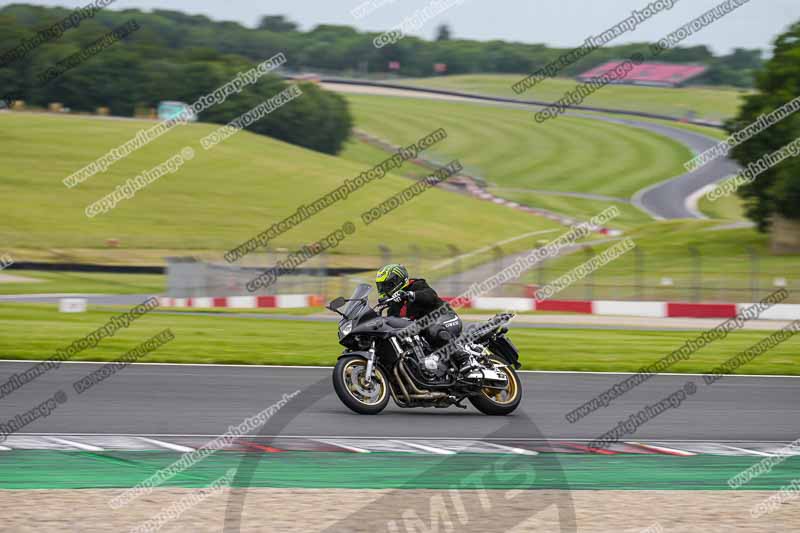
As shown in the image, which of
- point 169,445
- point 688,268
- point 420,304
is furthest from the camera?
point 688,268

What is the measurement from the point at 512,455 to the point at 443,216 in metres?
52.9

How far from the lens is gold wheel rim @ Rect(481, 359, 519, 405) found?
11.9 m

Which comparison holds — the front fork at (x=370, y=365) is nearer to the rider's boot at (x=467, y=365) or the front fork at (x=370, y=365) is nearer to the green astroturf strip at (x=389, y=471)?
the rider's boot at (x=467, y=365)

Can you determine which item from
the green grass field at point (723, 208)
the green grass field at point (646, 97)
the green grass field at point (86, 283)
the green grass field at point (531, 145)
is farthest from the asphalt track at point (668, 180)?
the green grass field at point (86, 283)

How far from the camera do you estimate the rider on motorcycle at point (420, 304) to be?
11.6 meters

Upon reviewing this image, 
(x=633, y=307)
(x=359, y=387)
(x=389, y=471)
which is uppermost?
(x=359, y=387)

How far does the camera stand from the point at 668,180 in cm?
8612

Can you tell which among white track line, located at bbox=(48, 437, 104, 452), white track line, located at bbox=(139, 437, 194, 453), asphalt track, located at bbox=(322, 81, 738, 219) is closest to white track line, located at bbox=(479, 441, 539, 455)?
white track line, located at bbox=(139, 437, 194, 453)

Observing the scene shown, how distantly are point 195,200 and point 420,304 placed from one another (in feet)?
153

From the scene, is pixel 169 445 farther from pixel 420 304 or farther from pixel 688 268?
pixel 688 268

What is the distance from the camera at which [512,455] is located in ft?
31.9

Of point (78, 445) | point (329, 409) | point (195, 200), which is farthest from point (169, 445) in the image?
point (195, 200)

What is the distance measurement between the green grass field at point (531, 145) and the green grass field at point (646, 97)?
46.3 ft

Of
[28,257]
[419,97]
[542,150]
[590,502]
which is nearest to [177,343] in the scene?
[590,502]
